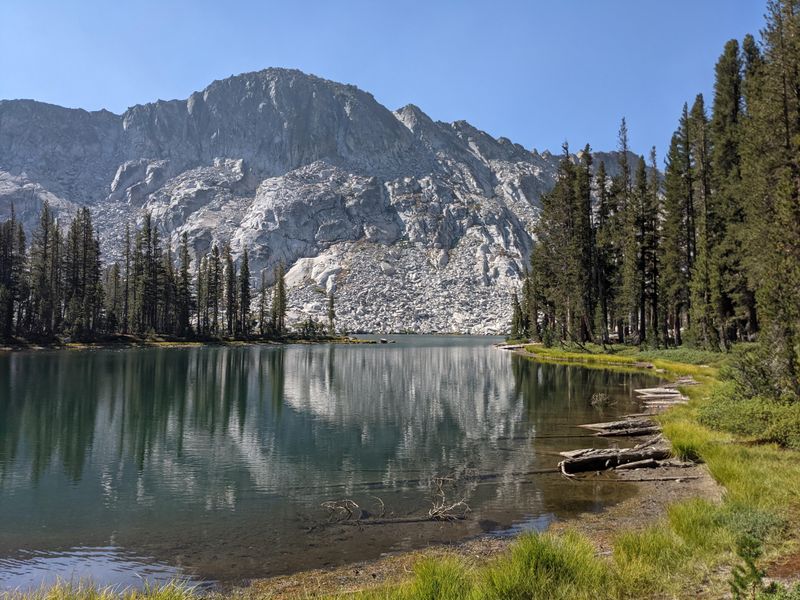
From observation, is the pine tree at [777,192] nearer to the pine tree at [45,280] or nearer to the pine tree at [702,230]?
the pine tree at [702,230]

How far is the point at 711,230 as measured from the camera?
47406mm

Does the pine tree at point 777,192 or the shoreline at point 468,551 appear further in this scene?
the pine tree at point 777,192

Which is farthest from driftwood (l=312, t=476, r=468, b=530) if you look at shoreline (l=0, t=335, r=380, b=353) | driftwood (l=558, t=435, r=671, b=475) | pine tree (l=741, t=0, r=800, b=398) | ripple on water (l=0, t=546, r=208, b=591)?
shoreline (l=0, t=335, r=380, b=353)

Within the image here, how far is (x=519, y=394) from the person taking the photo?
34562mm

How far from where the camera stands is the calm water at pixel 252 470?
35.1 feet

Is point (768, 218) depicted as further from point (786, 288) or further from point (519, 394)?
point (519, 394)

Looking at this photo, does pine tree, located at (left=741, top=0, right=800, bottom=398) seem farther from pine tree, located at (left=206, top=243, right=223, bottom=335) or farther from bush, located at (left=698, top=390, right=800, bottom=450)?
pine tree, located at (left=206, top=243, right=223, bottom=335)

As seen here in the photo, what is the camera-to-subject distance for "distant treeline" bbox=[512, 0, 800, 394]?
72.4 feet

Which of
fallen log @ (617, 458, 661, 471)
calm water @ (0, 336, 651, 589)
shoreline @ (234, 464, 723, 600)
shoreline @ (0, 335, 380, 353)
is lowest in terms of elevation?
calm water @ (0, 336, 651, 589)

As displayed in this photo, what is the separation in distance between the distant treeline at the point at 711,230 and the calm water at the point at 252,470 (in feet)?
34.5

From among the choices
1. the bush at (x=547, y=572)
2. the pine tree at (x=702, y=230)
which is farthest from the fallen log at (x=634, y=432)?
the pine tree at (x=702, y=230)

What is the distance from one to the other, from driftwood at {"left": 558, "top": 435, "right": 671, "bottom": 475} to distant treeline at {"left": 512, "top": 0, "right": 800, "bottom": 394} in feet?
17.1

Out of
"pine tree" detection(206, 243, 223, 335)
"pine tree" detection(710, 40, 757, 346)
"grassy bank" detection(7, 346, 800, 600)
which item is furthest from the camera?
"pine tree" detection(206, 243, 223, 335)

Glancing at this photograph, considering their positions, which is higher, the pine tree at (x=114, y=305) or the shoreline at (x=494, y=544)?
the pine tree at (x=114, y=305)
